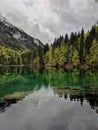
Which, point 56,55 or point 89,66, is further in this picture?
point 56,55

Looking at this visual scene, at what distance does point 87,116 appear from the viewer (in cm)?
2580

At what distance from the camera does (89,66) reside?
12825 centimetres

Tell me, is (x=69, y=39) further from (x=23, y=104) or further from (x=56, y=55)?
(x=23, y=104)

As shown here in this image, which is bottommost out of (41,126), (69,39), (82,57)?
(41,126)

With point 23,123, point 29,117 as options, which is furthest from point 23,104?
point 23,123

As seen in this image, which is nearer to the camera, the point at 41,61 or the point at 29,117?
the point at 29,117

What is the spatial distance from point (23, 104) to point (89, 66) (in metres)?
97.7

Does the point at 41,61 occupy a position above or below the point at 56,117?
above

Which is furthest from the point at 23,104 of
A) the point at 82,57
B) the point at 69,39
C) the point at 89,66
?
the point at 69,39

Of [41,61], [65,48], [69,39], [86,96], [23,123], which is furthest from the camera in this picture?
[41,61]

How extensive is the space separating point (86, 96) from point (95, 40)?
9388 cm

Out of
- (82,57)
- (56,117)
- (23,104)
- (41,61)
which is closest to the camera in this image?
(56,117)

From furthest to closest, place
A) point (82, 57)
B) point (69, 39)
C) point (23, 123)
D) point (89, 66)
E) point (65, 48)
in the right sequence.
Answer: point (69, 39) < point (65, 48) < point (82, 57) < point (89, 66) < point (23, 123)

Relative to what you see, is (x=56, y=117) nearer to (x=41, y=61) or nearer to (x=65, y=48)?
(x=65, y=48)
